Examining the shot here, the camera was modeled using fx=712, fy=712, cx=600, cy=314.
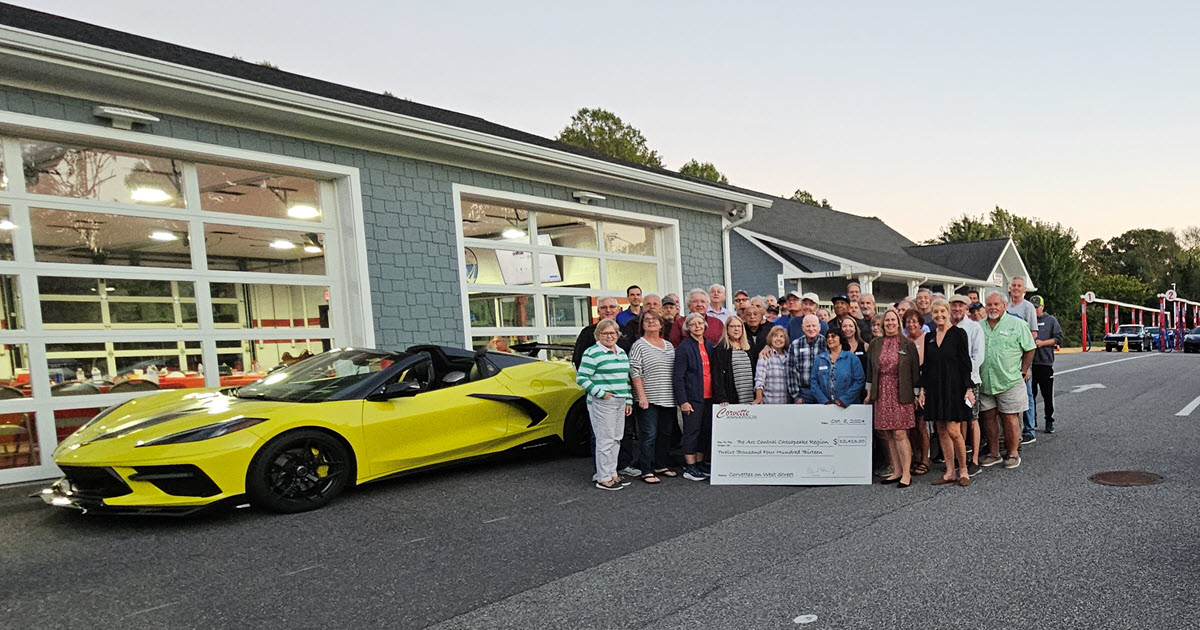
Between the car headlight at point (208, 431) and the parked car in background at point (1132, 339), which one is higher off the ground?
the car headlight at point (208, 431)

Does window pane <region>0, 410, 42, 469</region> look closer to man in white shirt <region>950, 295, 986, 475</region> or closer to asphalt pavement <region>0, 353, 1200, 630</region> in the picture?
asphalt pavement <region>0, 353, 1200, 630</region>

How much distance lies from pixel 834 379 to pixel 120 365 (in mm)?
6884

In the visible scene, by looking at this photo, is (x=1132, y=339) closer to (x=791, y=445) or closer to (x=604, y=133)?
(x=604, y=133)

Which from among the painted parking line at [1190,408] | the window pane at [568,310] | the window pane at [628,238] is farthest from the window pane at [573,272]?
the painted parking line at [1190,408]

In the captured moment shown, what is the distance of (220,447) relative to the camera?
491 cm

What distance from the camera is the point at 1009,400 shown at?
6344mm

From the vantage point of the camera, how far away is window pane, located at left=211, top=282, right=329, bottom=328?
7773 millimetres

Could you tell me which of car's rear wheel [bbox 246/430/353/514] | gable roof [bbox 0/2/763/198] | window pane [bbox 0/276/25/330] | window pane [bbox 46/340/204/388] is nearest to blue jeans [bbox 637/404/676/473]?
car's rear wheel [bbox 246/430/353/514]

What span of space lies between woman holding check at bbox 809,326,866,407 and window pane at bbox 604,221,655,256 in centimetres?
636

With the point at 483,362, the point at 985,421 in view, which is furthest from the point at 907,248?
the point at 483,362

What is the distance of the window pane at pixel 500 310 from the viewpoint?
9961 mm

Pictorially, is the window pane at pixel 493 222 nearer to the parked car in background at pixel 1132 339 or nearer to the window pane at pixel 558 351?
the window pane at pixel 558 351

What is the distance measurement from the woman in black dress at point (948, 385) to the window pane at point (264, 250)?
6765mm

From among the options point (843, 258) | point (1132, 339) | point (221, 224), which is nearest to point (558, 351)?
point (221, 224)
